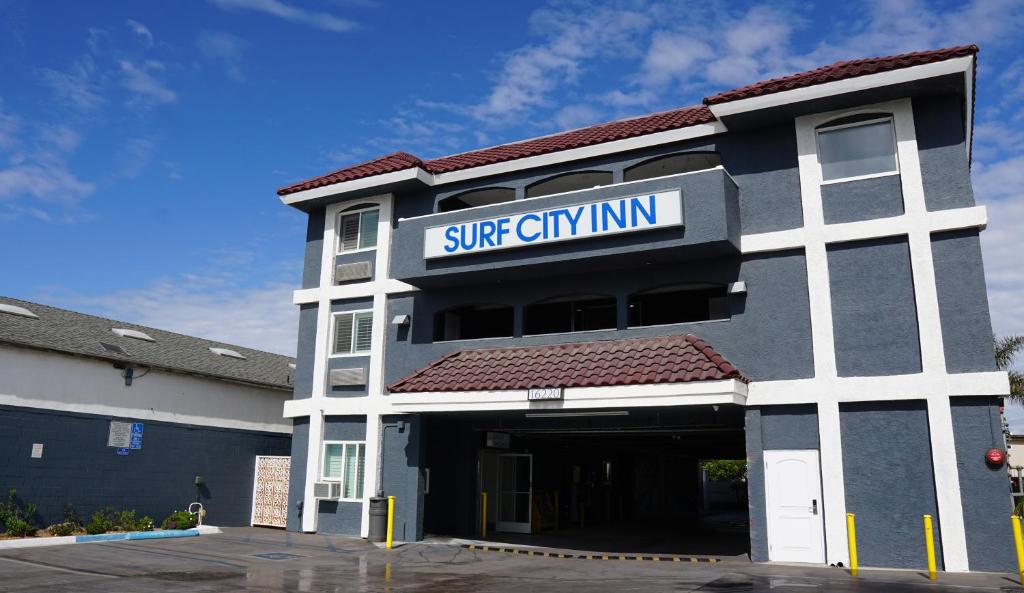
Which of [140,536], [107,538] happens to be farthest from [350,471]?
[107,538]

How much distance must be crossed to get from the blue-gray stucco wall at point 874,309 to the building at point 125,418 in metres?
19.1

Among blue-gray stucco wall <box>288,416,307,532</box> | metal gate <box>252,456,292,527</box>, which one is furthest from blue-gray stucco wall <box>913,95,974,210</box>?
metal gate <box>252,456,292,527</box>

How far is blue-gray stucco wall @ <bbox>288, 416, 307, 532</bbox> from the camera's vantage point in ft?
75.2

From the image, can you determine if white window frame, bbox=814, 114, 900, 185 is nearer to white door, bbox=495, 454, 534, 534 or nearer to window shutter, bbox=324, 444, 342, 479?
white door, bbox=495, 454, 534, 534

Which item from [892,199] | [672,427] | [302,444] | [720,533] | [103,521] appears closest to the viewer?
[892,199]

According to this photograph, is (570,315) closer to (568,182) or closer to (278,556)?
(568,182)

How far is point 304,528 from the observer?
22.5 metres

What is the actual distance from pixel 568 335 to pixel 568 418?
2338mm

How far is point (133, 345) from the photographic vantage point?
2531cm

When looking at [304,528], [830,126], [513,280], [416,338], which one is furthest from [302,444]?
[830,126]

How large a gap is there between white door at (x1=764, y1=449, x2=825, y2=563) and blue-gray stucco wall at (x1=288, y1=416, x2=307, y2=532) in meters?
13.2

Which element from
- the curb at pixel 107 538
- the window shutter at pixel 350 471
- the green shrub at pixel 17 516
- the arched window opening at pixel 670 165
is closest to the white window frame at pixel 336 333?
the window shutter at pixel 350 471

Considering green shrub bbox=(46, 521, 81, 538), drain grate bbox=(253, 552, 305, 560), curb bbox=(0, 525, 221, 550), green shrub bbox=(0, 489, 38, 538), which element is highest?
green shrub bbox=(0, 489, 38, 538)

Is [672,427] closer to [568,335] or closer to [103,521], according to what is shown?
[568,335]
